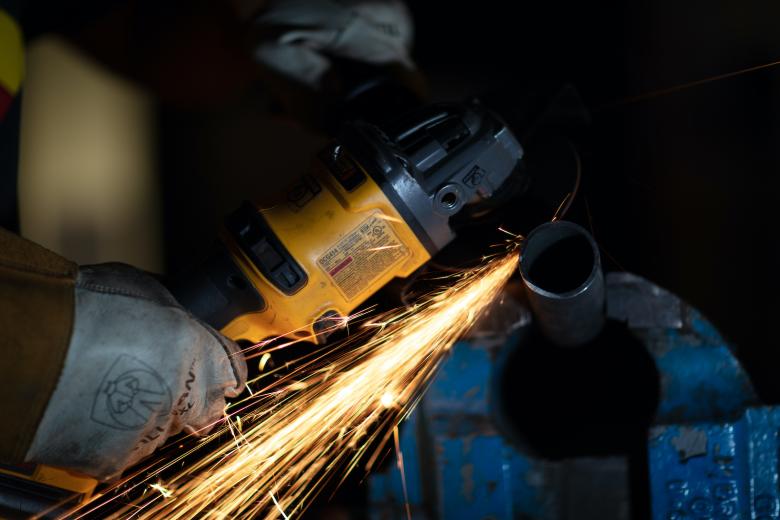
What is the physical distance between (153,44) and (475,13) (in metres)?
1.47

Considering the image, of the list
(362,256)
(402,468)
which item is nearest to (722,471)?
(402,468)

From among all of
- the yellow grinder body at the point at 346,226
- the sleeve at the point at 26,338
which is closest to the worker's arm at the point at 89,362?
the sleeve at the point at 26,338

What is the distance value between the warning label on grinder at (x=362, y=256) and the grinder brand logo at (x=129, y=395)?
44cm

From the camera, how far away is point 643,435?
1.78m

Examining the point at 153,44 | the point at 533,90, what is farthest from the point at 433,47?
the point at 153,44

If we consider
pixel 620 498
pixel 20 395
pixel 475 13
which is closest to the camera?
pixel 20 395

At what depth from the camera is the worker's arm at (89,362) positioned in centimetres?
120

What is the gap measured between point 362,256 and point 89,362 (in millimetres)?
610

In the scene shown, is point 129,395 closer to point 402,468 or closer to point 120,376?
point 120,376

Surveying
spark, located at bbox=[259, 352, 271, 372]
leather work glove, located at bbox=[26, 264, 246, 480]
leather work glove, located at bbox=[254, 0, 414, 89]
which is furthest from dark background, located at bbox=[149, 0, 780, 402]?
leather work glove, located at bbox=[26, 264, 246, 480]

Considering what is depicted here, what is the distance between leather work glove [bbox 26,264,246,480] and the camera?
4.09 feet

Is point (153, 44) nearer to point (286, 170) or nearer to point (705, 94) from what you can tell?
point (286, 170)

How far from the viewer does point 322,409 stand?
69.8 inches

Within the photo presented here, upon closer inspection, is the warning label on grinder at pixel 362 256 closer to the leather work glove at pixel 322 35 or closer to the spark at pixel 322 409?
the spark at pixel 322 409
